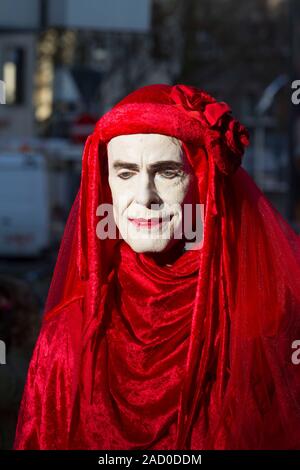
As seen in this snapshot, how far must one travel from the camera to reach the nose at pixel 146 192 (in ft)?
12.0

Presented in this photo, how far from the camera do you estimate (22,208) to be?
26984 millimetres

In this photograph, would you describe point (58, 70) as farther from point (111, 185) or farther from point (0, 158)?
point (111, 185)

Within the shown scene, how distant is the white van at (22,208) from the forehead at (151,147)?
2326cm

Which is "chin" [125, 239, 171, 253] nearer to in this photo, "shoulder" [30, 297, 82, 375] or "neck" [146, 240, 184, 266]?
"neck" [146, 240, 184, 266]

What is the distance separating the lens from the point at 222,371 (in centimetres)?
371

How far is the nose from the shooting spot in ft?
12.0

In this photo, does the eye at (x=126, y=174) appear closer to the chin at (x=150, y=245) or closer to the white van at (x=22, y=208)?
the chin at (x=150, y=245)

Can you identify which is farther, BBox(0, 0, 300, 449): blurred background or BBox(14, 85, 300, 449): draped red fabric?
BBox(0, 0, 300, 449): blurred background

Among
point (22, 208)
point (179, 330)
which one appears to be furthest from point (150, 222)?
point (22, 208)

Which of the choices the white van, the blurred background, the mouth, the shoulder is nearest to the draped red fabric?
the shoulder

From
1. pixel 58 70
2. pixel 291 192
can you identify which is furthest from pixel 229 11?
pixel 291 192

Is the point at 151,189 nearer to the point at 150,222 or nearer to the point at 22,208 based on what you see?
the point at 150,222

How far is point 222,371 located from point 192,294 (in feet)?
0.77

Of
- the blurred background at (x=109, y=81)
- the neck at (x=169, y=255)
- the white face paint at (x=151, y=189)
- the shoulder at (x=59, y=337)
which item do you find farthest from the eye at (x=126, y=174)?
the blurred background at (x=109, y=81)
